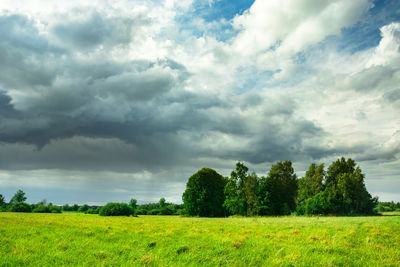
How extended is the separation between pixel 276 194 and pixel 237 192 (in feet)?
46.3

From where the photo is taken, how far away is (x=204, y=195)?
63500 mm

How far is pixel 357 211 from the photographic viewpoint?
66062 millimetres

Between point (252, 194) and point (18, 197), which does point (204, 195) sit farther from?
point (18, 197)

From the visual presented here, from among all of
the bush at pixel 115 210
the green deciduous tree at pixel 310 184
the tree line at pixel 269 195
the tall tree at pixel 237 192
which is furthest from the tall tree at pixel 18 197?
the green deciduous tree at pixel 310 184

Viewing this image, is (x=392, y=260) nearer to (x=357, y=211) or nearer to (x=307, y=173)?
(x=307, y=173)

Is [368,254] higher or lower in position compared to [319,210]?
higher

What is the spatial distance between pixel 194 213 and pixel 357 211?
4690 cm

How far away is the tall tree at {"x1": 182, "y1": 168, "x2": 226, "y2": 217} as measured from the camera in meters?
63.0

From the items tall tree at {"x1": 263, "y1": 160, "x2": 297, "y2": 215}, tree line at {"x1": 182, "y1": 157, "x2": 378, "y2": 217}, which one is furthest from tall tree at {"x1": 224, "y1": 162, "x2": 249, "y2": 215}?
tall tree at {"x1": 263, "y1": 160, "x2": 297, "y2": 215}

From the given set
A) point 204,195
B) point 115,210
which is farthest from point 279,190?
point 115,210

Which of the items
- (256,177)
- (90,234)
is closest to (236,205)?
(256,177)

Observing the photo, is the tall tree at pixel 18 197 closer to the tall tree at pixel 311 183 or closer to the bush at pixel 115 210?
the bush at pixel 115 210

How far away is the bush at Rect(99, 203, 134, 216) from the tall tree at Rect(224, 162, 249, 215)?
2608cm

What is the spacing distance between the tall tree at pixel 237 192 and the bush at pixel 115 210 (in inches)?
1027
